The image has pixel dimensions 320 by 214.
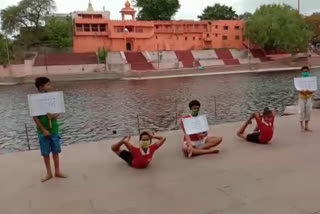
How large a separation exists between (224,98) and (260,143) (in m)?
15.0

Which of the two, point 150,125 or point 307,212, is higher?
point 307,212

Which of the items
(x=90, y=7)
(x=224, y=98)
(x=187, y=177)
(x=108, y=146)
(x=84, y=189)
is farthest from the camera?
(x=90, y=7)

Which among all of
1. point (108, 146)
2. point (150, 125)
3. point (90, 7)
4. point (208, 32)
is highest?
point (90, 7)

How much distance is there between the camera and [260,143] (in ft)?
22.9

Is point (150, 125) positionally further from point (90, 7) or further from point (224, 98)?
point (90, 7)

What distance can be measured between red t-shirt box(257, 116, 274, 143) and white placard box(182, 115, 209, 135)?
3.74ft

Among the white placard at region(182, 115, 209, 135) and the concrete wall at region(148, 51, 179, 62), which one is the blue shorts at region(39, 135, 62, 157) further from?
the concrete wall at region(148, 51, 179, 62)

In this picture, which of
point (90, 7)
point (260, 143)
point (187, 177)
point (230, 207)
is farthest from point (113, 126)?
point (90, 7)

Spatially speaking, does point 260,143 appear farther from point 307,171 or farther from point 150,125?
point 150,125

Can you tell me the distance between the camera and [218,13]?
219 ft

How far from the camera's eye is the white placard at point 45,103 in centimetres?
511

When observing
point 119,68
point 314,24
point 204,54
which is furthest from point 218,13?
point 119,68

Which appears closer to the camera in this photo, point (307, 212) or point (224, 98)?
point (307, 212)

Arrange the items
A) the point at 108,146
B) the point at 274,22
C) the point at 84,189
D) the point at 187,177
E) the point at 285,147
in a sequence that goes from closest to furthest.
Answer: the point at 84,189
the point at 187,177
the point at 285,147
the point at 108,146
the point at 274,22
